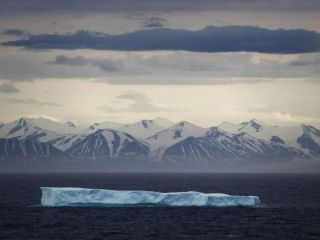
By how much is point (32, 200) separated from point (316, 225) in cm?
5377

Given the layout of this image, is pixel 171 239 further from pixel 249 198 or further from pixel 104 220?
pixel 249 198

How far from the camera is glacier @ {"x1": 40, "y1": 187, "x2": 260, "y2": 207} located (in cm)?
10444

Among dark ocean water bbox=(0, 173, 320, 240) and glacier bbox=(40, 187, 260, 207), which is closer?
dark ocean water bbox=(0, 173, 320, 240)

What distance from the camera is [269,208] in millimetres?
110312

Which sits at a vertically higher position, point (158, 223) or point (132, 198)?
point (158, 223)

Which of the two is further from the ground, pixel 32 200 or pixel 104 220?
pixel 104 220

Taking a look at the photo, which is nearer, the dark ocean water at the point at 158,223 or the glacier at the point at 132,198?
the dark ocean water at the point at 158,223

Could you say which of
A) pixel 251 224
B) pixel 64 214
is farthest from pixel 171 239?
pixel 64 214

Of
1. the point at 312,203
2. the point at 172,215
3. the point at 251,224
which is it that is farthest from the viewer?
the point at 312,203

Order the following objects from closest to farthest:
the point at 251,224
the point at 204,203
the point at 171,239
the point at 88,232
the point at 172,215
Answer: the point at 171,239 < the point at 88,232 < the point at 251,224 < the point at 172,215 < the point at 204,203

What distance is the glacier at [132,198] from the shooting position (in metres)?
104

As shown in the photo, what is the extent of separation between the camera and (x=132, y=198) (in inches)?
4213

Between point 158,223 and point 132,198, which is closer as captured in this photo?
point 158,223

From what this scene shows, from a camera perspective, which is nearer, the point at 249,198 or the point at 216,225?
the point at 216,225
